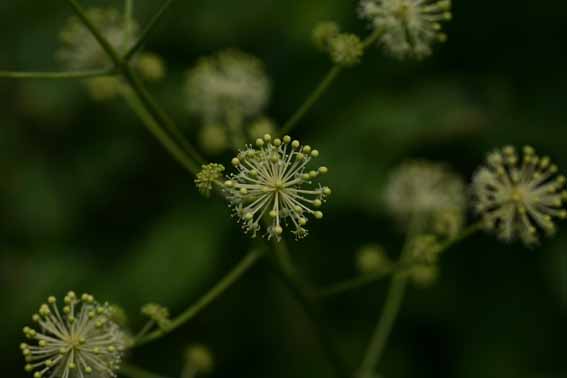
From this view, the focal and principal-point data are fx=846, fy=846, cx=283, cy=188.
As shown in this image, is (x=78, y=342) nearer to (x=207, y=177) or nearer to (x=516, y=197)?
(x=207, y=177)

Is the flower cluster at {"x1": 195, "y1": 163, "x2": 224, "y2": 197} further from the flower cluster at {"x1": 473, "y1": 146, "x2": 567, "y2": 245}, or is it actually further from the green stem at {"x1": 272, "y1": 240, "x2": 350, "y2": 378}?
the flower cluster at {"x1": 473, "y1": 146, "x2": 567, "y2": 245}

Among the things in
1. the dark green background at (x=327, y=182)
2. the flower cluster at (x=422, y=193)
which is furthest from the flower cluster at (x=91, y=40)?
the flower cluster at (x=422, y=193)

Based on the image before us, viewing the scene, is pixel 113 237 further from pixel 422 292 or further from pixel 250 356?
pixel 422 292

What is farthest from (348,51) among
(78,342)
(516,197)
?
(78,342)

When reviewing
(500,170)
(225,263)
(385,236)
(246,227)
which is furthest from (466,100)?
(246,227)

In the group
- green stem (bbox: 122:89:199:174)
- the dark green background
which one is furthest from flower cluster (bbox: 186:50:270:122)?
green stem (bbox: 122:89:199:174)

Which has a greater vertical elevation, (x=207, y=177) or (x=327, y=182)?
(x=327, y=182)

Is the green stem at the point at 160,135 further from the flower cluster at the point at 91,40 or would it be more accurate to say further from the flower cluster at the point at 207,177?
the flower cluster at the point at 207,177
